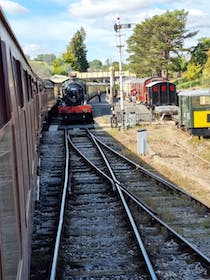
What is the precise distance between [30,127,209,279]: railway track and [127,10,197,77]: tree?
6069cm

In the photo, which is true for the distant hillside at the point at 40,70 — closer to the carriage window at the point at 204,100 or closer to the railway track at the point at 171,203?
the railway track at the point at 171,203

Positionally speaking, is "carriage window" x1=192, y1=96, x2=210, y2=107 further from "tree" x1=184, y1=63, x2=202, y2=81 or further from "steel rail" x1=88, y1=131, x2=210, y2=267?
"tree" x1=184, y1=63, x2=202, y2=81

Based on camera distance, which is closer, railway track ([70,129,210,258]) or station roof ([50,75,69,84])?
railway track ([70,129,210,258])

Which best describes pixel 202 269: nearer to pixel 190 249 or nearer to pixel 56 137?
pixel 190 249

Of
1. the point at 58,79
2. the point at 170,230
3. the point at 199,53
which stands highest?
the point at 199,53

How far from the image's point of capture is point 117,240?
7598 millimetres

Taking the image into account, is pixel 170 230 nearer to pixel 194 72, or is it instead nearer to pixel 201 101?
pixel 201 101

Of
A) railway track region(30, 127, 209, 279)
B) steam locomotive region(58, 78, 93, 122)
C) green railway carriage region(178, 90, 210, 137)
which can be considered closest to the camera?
railway track region(30, 127, 209, 279)

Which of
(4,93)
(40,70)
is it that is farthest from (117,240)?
(40,70)

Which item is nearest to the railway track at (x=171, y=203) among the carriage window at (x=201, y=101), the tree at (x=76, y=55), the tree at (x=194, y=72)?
the carriage window at (x=201, y=101)

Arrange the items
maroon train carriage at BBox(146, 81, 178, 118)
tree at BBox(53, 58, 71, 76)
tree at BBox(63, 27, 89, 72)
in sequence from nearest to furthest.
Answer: maroon train carriage at BBox(146, 81, 178, 118) → tree at BBox(53, 58, 71, 76) → tree at BBox(63, 27, 89, 72)

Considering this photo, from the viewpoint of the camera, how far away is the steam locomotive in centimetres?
2892

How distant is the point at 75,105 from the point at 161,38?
45.3 meters

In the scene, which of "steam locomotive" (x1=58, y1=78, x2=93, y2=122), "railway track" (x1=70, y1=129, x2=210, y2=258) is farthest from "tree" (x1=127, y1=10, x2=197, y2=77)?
"railway track" (x1=70, y1=129, x2=210, y2=258)
